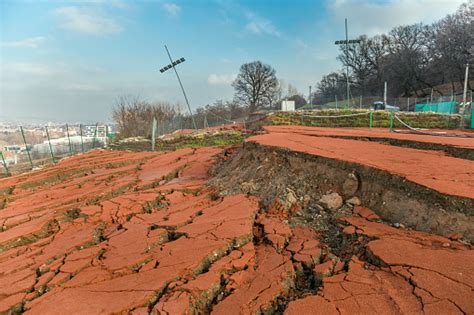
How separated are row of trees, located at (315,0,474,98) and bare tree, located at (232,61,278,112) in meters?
10.3

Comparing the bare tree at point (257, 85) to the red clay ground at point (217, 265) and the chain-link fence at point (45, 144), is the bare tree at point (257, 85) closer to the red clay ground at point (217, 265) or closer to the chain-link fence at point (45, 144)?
the chain-link fence at point (45, 144)

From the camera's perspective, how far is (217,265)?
2.76m

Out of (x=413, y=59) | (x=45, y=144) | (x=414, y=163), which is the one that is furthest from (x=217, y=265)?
(x=413, y=59)

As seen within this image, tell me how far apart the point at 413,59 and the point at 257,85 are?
21.5 m

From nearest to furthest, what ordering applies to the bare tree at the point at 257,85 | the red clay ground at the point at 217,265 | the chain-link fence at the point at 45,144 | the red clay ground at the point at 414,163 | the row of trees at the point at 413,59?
the red clay ground at the point at 217,265 → the red clay ground at the point at 414,163 → the chain-link fence at the point at 45,144 → the row of trees at the point at 413,59 → the bare tree at the point at 257,85

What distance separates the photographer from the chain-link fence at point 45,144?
52.1ft

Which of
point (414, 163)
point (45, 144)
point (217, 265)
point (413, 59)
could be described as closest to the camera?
point (217, 265)

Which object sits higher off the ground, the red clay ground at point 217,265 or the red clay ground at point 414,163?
the red clay ground at point 414,163

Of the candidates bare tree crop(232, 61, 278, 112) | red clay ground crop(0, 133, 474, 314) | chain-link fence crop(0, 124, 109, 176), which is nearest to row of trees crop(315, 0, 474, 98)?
bare tree crop(232, 61, 278, 112)

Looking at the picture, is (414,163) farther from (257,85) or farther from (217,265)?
(257,85)

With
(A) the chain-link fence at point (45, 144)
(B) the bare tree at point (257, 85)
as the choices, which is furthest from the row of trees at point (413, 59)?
(A) the chain-link fence at point (45, 144)

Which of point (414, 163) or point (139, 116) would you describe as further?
point (139, 116)

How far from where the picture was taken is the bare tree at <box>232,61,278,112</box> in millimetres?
48062

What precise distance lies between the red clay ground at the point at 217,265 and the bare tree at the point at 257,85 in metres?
44.4
